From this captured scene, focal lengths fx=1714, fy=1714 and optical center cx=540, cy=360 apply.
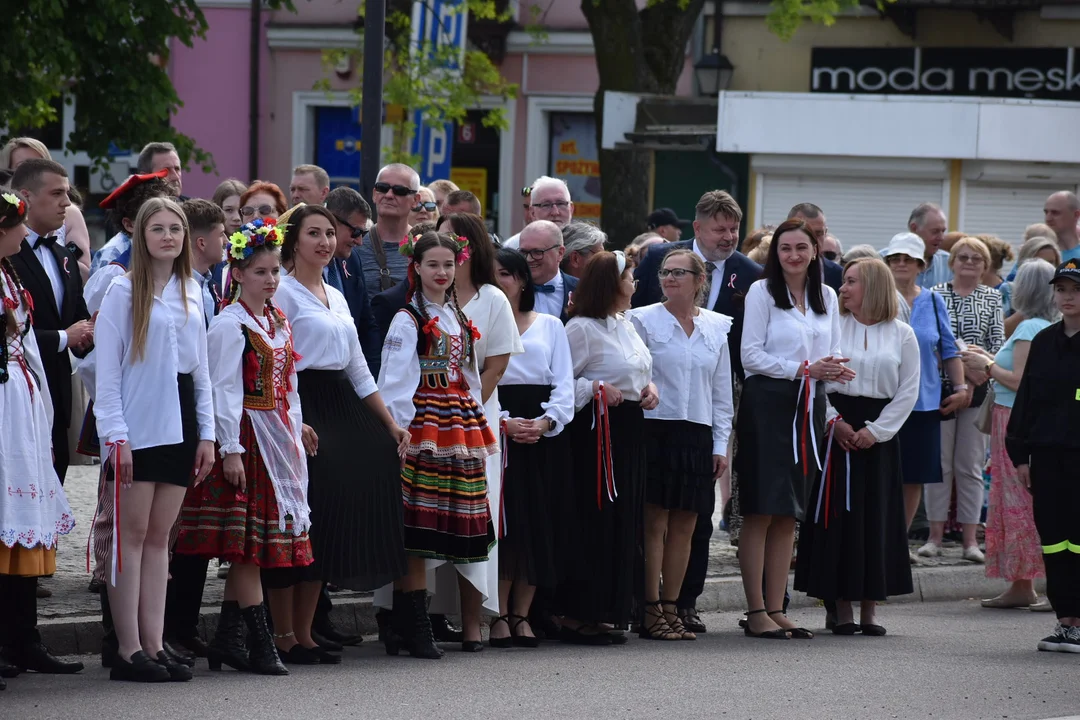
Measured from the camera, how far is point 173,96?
54.7 feet

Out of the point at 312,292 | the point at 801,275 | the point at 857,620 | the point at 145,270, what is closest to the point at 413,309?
the point at 312,292

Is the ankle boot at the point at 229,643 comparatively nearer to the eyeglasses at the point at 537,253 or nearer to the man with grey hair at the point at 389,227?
the man with grey hair at the point at 389,227

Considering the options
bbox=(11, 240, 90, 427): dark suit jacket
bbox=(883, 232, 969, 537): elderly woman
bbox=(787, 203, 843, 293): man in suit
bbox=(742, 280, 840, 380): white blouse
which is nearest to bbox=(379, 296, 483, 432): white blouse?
bbox=(11, 240, 90, 427): dark suit jacket

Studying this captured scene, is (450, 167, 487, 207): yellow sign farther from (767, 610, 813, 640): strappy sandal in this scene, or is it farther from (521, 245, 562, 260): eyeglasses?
(767, 610, 813, 640): strappy sandal

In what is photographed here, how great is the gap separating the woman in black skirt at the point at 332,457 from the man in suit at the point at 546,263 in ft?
5.03

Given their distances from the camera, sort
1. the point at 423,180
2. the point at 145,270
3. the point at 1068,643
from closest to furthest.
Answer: the point at 145,270 → the point at 1068,643 → the point at 423,180

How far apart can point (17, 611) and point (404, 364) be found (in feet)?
→ 6.74

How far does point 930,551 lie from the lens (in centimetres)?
1199

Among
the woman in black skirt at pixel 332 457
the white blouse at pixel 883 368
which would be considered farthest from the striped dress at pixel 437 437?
the white blouse at pixel 883 368

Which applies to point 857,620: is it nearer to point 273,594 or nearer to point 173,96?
point 273,594

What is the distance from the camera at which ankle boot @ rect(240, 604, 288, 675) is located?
7.34 m

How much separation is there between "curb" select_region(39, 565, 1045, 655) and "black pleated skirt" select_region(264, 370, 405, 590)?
0.92 m

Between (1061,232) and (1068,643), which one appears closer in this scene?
(1068,643)

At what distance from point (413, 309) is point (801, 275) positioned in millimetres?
2364
